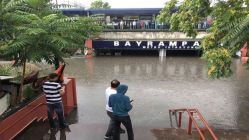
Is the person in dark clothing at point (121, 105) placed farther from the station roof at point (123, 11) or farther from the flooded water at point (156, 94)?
the station roof at point (123, 11)

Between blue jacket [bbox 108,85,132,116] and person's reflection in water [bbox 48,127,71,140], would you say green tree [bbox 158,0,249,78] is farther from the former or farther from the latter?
person's reflection in water [bbox 48,127,71,140]

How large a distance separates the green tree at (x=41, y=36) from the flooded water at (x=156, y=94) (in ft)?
7.26

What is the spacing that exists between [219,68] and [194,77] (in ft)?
35.7

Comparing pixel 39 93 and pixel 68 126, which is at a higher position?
pixel 39 93

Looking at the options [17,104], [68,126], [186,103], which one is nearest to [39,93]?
[17,104]

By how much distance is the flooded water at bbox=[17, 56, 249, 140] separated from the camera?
952cm

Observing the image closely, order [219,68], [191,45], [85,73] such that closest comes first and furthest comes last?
1. [219,68]
2. [85,73]
3. [191,45]

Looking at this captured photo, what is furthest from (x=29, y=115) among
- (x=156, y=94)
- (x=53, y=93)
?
(x=156, y=94)

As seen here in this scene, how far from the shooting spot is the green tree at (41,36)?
762 centimetres

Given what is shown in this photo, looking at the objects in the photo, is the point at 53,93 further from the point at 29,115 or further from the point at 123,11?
the point at 123,11

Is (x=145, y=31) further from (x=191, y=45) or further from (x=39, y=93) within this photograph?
(x=39, y=93)

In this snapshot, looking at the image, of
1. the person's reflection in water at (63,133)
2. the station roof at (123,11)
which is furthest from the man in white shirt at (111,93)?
the station roof at (123,11)

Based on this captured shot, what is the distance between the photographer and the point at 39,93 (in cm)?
997

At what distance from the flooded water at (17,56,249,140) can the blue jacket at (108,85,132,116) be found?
1.45 m
